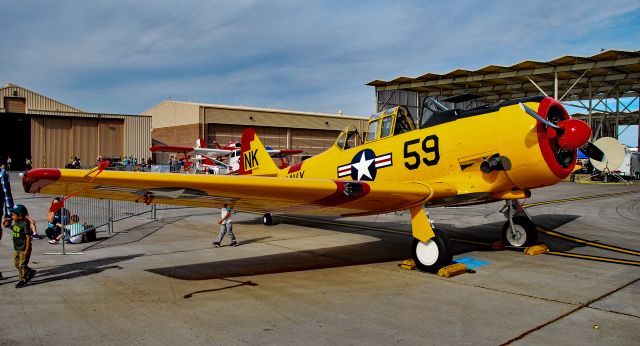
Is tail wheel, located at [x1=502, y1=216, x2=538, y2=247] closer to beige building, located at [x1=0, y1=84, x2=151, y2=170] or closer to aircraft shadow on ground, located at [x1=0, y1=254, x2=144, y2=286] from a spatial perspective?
aircraft shadow on ground, located at [x1=0, y1=254, x2=144, y2=286]

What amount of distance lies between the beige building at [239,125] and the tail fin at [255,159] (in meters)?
38.3

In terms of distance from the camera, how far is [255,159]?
13.4m

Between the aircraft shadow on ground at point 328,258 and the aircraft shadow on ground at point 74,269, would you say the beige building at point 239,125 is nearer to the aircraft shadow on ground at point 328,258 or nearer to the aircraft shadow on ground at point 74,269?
the aircraft shadow on ground at point 328,258

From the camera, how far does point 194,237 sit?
34.6 feet

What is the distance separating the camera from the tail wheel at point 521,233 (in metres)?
8.59

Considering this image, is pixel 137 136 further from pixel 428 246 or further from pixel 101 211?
pixel 428 246

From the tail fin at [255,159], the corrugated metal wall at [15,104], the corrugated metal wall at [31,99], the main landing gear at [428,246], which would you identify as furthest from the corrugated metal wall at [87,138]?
the main landing gear at [428,246]

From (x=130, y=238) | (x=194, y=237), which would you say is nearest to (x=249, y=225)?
(x=194, y=237)

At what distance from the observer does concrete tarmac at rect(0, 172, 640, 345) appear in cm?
417

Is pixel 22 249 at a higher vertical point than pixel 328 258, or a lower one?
higher

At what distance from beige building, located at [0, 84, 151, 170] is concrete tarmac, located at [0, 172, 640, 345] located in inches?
1598

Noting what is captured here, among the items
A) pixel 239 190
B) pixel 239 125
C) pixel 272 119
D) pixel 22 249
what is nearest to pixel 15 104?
pixel 239 125

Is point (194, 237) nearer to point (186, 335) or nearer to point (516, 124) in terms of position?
point (186, 335)

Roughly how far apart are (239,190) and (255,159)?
25.6ft
